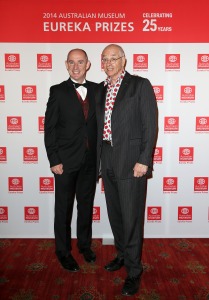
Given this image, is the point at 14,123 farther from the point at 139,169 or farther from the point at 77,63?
the point at 139,169

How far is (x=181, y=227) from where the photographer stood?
3457 mm

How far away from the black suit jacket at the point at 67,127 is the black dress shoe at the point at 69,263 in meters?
0.79

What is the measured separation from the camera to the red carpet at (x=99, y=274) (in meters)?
2.36

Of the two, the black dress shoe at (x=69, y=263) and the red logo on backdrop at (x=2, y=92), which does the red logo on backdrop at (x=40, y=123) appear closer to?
the red logo on backdrop at (x=2, y=92)

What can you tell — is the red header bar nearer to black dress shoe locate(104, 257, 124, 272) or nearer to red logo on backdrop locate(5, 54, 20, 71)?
red logo on backdrop locate(5, 54, 20, 71)

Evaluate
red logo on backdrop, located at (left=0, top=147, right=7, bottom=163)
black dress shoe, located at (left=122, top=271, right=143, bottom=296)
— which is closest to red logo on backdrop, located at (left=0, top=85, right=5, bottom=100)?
red logo on backdrop, located at (left=0, top=147, right=7, bottom=163)

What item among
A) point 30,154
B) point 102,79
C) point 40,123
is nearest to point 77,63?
point 102,79

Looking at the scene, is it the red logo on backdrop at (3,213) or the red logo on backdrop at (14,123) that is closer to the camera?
the red logo on backdrop at (14,123)

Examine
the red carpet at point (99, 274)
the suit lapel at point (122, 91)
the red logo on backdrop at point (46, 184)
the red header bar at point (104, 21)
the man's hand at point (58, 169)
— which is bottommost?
the red carpet at point (99, 274)

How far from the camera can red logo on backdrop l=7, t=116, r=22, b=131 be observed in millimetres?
3273

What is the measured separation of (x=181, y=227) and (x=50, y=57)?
2240mm

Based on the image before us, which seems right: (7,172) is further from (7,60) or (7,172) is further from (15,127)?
(7,60)

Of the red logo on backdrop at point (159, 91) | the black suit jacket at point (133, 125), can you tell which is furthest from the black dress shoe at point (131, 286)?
the red logo on backdrop at point (159, 91)

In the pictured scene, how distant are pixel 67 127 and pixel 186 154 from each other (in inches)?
53.7
